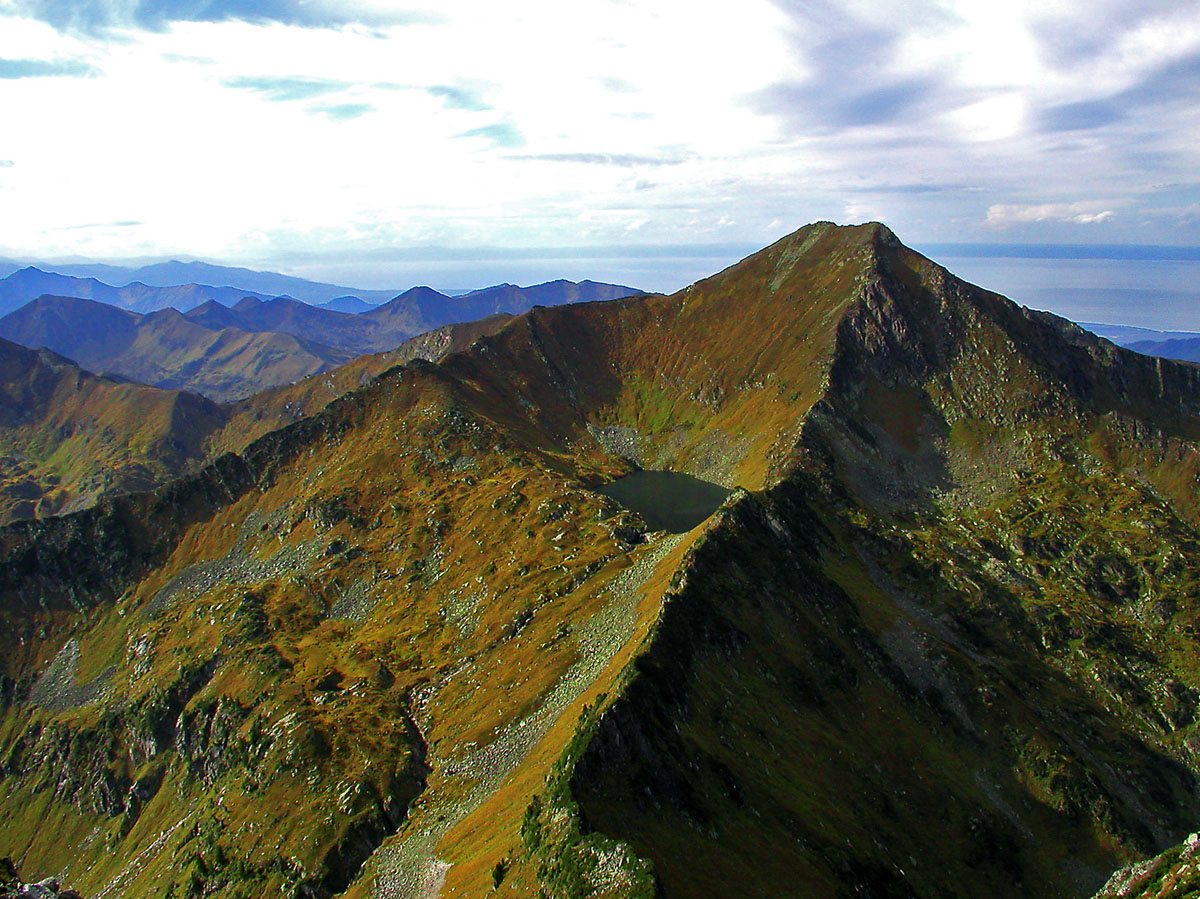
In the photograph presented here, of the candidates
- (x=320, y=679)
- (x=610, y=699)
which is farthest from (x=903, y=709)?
(x=320, y=679)

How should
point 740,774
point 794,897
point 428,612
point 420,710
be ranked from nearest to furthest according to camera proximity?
point 794,897 → point 740,774 → point 420,710 → point 428,612

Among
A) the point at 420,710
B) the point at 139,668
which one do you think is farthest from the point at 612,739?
the point at 139,668

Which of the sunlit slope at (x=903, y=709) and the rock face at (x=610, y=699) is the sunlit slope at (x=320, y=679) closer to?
the rock face at (x=610, y=699)

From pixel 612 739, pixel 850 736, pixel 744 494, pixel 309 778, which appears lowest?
pixel 309 778

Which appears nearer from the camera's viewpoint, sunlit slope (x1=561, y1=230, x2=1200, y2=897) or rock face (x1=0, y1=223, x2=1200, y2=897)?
sunlit slope (x1=561, y1=230, x2=1200, y2=897)

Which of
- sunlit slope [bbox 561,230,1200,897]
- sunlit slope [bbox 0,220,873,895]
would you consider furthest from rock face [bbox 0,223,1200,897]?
sunlit slope [bbox 0,220,873,895]

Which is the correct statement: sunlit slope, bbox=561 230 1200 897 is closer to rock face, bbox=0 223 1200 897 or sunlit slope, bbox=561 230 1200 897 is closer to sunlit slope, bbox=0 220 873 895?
rock face, bbox=0 223 1200 897

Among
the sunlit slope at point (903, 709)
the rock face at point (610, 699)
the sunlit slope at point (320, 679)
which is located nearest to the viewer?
the sunlit slope at point (903, 709)

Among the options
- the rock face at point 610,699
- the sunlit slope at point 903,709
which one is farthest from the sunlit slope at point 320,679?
the sunlit slope at point 903,709

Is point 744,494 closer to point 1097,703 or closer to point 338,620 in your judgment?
point 1097,703
